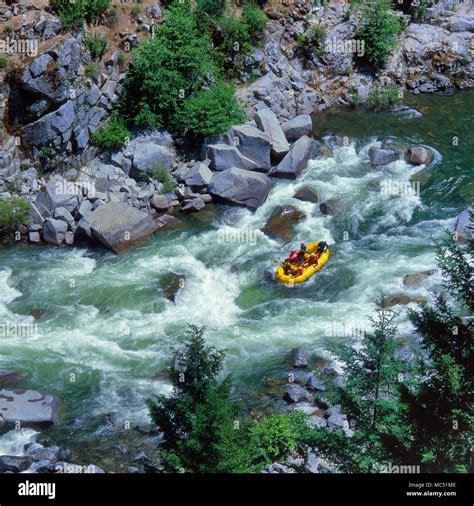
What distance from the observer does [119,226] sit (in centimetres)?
2133

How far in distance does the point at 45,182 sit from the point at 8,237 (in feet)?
7.51

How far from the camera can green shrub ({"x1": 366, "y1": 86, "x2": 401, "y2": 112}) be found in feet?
94.6

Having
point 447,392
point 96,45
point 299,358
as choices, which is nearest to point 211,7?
point 96,45

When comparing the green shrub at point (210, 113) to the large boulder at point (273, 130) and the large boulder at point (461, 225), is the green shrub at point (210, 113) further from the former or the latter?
the large boulder at point (461, 225)

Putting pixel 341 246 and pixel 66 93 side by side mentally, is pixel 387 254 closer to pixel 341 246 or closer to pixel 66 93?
pixel 341 246

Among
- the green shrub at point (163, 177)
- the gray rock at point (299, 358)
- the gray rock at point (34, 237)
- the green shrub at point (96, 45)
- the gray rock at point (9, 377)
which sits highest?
the green shrub at point (96, 45)

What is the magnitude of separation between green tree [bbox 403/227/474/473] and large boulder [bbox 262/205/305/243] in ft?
34.9

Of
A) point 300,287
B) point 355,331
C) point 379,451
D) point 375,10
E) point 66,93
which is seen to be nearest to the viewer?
point 379,451

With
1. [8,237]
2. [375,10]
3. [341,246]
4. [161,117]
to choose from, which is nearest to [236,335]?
[341,246]

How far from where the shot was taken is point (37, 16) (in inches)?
907

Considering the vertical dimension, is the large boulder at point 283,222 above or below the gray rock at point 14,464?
above

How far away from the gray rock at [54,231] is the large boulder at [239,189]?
195 inches

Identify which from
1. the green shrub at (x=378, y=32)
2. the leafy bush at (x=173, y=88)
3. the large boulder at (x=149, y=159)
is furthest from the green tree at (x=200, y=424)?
the green shrub at (x=378, y=32)

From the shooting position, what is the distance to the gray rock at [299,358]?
1650cm
